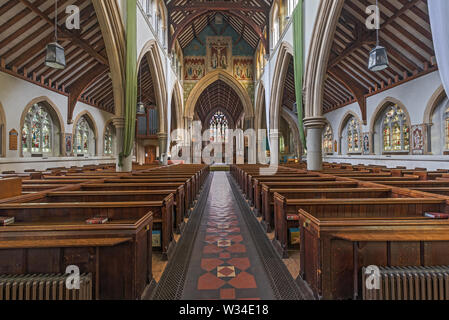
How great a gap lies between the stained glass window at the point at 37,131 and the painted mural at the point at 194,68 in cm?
977

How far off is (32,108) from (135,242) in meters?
10.7

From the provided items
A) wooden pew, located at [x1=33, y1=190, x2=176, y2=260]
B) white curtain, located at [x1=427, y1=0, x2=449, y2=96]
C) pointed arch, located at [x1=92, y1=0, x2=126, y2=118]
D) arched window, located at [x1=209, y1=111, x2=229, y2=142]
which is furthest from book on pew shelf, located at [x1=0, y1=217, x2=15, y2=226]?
arched window, located at [x1=209, y1=111, x2=229, y2=142]

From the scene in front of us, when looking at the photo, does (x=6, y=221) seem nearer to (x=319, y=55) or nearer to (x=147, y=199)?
(x=147, y=199)

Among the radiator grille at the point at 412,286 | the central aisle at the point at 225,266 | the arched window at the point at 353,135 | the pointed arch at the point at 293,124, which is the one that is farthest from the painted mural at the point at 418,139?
the pointed arch at the point at 293,124

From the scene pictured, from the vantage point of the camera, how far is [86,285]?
161 centimetres

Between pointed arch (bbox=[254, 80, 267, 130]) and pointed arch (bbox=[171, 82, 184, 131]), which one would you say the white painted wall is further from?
pointed arch (bbox=[254, 80, 267, 130])

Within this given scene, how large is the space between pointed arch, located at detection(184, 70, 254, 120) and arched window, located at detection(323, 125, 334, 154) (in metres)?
5.07

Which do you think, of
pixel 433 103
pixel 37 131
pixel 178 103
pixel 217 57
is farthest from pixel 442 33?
pixel 217 57

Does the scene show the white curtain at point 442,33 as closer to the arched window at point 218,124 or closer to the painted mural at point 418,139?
the painted mural at point 418,139

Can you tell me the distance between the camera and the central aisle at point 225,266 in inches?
84.4

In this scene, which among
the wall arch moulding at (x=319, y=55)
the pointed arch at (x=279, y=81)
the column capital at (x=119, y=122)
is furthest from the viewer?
the pointed arch at (x=279, y=81)

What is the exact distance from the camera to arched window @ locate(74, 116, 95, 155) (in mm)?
12860

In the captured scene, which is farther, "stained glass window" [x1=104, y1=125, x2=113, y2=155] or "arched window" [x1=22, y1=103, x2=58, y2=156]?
"stained glass window" [x1=104, y1=125, x2=113, y2=155]
